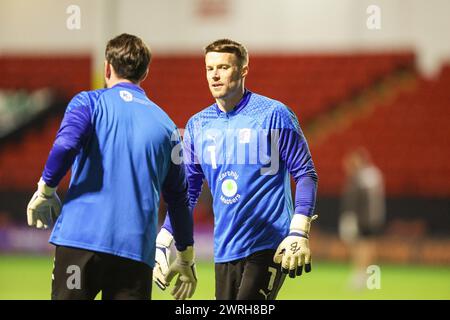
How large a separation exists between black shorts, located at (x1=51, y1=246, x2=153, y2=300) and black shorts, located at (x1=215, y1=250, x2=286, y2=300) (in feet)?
3.00

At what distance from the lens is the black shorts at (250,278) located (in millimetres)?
5398

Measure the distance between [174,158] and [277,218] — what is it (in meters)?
0.85

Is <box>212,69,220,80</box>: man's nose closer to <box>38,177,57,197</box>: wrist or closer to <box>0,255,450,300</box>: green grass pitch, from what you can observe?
<box>38,177,57,197</box>: wrist

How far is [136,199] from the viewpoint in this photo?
4699 millimetres

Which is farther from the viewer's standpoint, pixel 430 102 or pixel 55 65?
pixel 55 65

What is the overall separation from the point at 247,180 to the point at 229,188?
0.13m

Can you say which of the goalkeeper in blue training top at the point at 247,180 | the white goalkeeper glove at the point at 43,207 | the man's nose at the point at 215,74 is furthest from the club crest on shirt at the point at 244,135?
the white goalkeeper glove at the point at 43,207

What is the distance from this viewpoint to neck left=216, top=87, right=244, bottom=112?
5746 mm

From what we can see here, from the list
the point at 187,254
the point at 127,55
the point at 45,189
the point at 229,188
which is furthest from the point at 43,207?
the point at 229,188

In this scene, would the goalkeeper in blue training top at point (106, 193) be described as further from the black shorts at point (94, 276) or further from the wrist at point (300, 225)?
the wrist at point (300, 225)

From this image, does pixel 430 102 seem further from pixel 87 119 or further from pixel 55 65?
pixel 87 119

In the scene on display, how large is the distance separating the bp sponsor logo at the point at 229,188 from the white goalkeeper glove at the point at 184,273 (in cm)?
38

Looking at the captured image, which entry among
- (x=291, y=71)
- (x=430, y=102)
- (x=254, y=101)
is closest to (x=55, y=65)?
(x=291, y=71)

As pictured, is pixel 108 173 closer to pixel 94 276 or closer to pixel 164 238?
pixel 94 276
